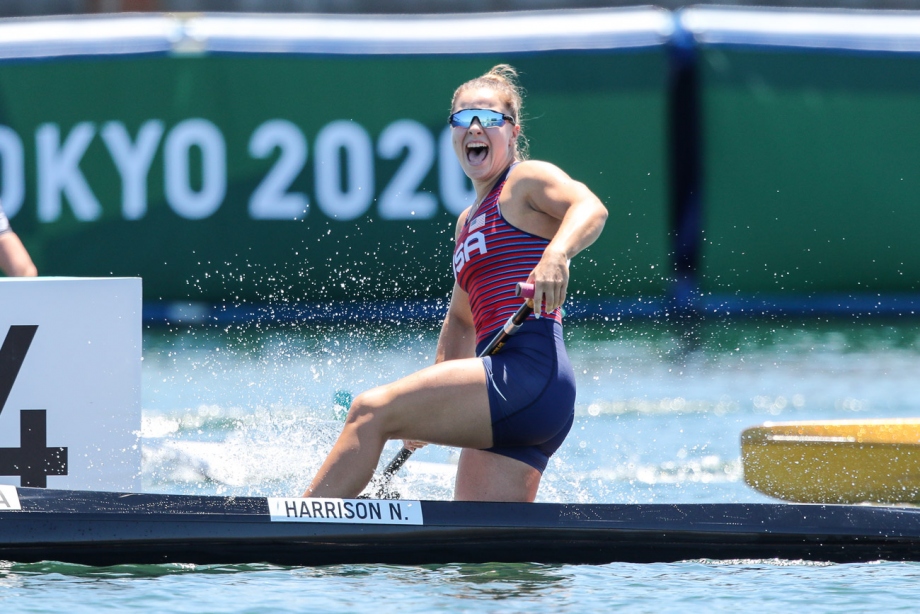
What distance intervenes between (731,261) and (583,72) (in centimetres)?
173

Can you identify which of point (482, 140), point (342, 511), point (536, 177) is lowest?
point (342, 511)

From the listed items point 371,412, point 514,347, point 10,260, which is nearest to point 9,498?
point 371,412

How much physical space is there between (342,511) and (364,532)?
86mm

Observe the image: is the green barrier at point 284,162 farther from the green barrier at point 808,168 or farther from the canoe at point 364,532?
the canoe at point 364,532

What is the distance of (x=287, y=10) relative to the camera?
11.8 m

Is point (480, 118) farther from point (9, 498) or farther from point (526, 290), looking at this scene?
point (9, 498)

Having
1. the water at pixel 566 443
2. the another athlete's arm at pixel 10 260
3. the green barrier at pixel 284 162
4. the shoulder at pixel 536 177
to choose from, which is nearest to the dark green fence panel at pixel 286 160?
the green barrier at pixel 284 162

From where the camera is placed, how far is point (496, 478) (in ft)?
13.5

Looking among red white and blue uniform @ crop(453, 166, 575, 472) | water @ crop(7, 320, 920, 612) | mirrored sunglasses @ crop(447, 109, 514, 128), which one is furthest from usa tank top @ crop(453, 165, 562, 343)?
water @ crop(7, 320, 920, 612)

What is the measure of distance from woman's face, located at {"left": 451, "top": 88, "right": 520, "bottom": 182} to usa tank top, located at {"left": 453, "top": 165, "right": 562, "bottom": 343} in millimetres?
49

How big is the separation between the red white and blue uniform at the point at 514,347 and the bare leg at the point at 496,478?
3 centimetres

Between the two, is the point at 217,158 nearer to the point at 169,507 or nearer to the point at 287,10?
the point at 287,10

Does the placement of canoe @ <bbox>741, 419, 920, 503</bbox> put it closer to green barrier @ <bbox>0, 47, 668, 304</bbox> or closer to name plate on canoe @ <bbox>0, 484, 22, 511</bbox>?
name plate on canoe @ <bbox>0, 484, 22, 511</bbox>

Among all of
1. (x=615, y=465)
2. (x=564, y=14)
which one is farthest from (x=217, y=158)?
(x=615, y=465)
